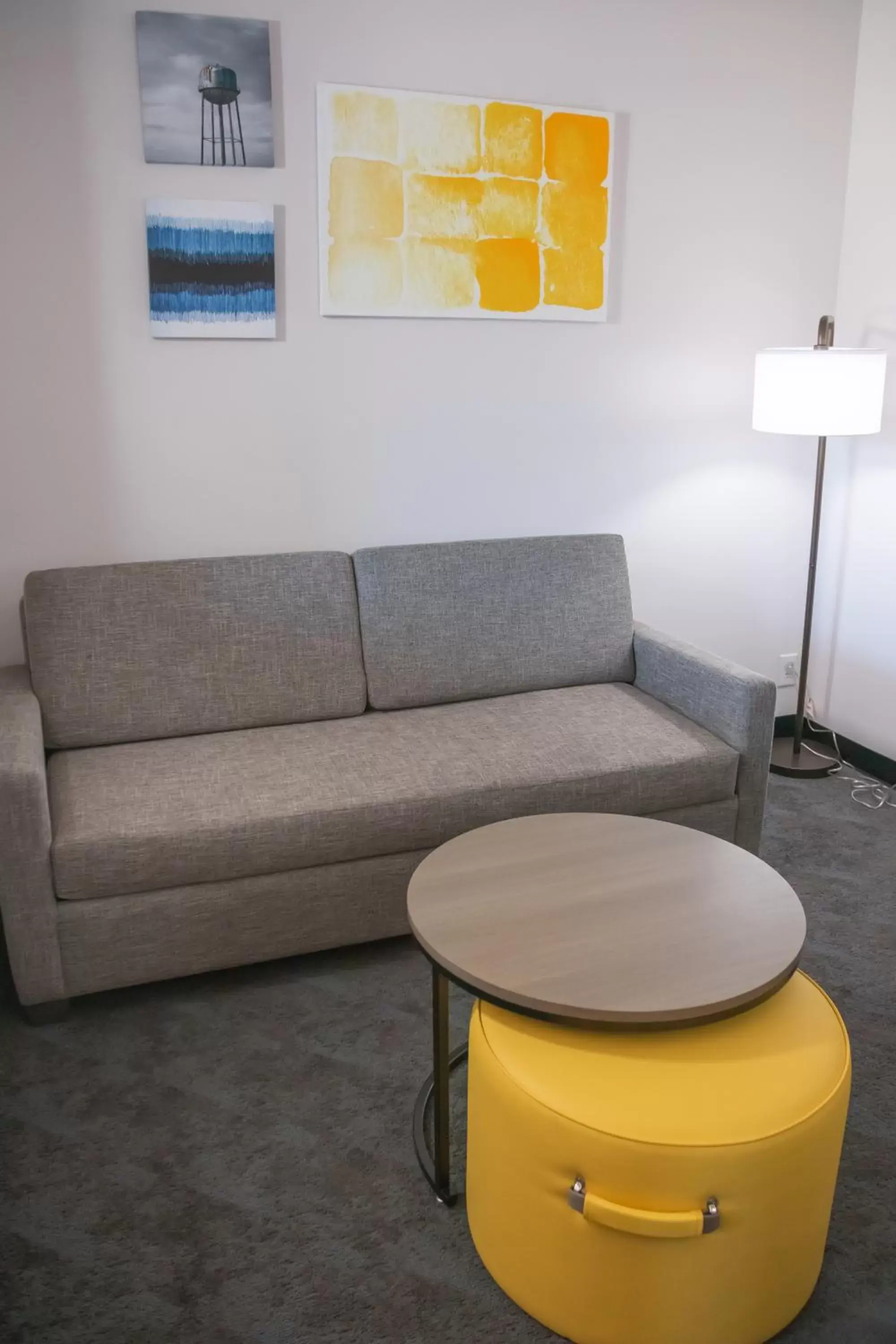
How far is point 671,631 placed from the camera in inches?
140

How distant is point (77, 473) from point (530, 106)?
1.58 m

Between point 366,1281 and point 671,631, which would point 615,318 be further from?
point 366,1281

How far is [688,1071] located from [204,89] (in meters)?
2.47

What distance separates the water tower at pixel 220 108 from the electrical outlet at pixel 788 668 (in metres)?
2.33

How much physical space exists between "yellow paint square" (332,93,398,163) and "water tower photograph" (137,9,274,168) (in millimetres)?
176

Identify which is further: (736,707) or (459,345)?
(459,345)

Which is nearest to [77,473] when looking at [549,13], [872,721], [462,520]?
[462,520]

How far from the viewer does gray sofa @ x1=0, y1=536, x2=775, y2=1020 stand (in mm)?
2178

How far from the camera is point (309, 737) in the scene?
264 cm

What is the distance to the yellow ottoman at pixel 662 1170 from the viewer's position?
4.45 ft

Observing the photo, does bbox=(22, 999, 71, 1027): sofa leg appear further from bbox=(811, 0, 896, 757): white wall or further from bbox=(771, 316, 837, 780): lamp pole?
bbox=(811, 0, 896, 757): white wall

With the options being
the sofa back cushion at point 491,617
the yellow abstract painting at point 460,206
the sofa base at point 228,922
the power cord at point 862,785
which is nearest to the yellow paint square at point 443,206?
the yellow abstract painting at point 460,206

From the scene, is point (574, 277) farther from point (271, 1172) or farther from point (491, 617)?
point (271, 1172)

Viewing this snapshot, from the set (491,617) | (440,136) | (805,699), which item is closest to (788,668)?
(805,699)
